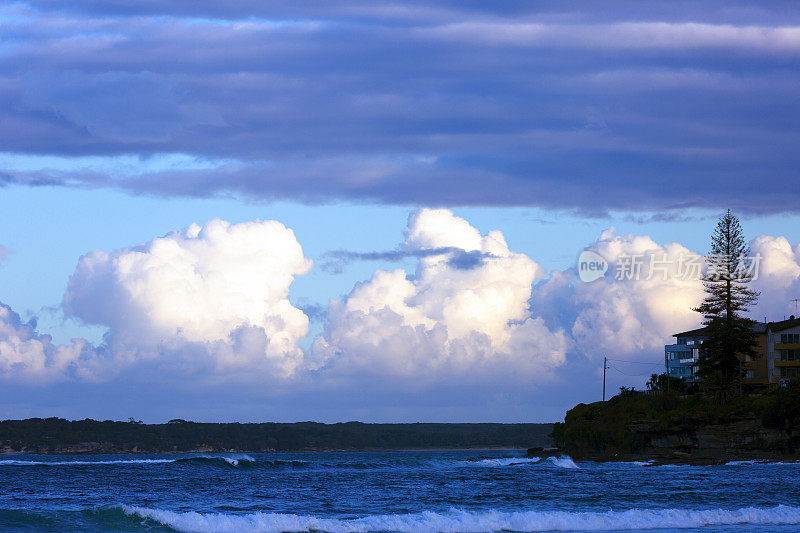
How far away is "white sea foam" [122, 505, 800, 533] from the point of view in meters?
41.2

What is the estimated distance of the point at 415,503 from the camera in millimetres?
53125

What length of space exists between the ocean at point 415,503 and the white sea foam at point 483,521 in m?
0.05

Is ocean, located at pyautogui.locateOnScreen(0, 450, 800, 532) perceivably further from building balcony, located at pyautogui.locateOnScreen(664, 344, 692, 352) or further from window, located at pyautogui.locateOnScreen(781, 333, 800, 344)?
building balcony, located at pyautogui.locateOnScreen(664, 344, 692, 352)

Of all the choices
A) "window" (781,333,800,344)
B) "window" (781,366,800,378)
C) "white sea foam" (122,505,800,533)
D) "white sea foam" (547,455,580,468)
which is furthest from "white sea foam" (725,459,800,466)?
"white sea foam" (122,505,800,533)

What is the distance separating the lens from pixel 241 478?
85.8 m

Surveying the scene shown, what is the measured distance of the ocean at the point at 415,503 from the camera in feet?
138

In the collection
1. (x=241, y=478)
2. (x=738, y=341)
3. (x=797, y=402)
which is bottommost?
(x=241, y=478)

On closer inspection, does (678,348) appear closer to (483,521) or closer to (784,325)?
(784,325)

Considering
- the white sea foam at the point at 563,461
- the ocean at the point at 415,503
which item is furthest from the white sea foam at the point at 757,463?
the white sea foam at the point at 563,461

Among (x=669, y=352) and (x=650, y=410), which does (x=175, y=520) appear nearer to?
(x=650, y=410)

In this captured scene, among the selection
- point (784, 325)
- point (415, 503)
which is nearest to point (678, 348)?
point (784, 325)

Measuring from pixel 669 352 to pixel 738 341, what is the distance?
95.8 ft

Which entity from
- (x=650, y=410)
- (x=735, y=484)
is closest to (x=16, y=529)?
(x=735, y=484)

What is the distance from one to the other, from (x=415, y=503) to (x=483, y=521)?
10.7 meters
